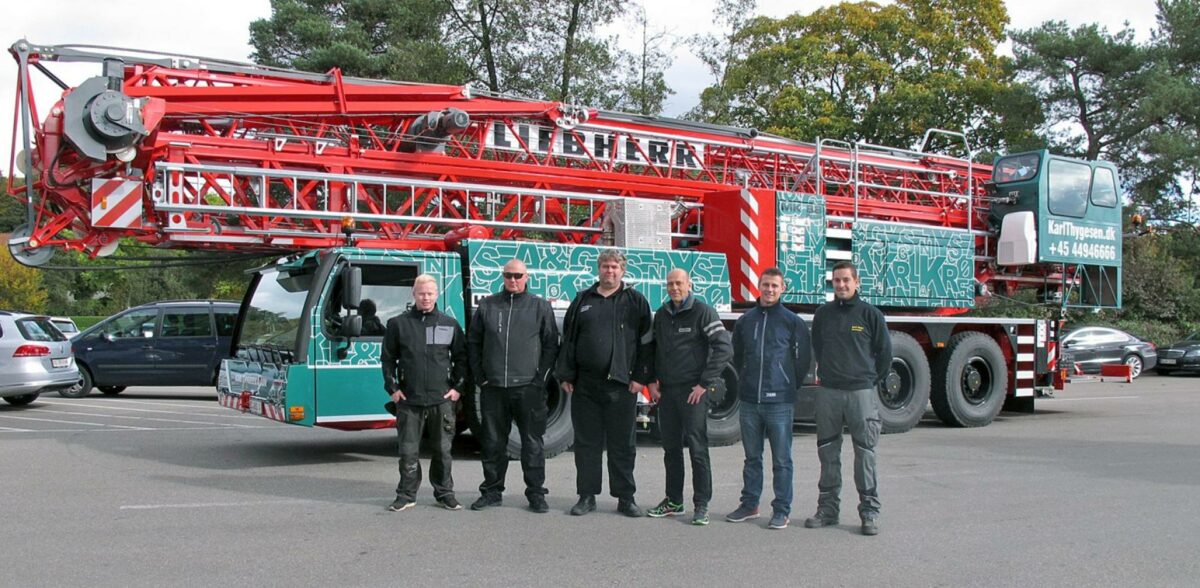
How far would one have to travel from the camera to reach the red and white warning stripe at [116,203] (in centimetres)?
936

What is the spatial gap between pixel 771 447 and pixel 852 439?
0.52 metres

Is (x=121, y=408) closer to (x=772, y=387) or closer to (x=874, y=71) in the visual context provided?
(x=772, y=387)

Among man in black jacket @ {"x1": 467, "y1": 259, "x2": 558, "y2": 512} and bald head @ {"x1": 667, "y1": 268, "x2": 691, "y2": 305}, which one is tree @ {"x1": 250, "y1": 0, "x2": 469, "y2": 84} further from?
bald head @ {"x1": 667, "y1": 268, "x2": 691, "y2": 305}

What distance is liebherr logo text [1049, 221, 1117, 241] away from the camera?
1390 cm

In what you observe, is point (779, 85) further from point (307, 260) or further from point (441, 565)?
point (441, 565)

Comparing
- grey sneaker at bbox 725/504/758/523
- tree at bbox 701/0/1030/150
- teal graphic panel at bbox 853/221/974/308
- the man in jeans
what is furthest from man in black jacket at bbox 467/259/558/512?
tree at bbox 701/0/1030/150

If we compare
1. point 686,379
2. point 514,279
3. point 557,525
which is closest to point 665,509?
point 557,525

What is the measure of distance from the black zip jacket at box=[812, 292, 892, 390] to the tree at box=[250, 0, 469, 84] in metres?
20.1

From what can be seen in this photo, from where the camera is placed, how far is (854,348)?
6660mm

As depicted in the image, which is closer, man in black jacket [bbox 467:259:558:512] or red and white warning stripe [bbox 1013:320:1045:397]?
man in black jacket [bbox 467:259:558:512]

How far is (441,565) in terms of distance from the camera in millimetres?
5605

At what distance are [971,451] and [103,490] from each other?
7.97 m

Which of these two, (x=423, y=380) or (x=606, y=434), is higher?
(x=423, y=380)

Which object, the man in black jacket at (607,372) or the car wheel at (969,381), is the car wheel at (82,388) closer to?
the man in black jacket at (607,372)
